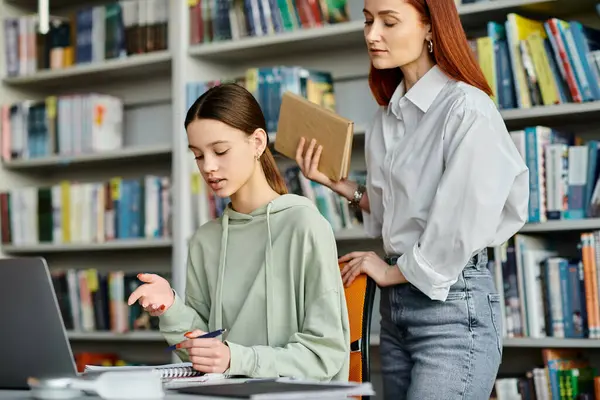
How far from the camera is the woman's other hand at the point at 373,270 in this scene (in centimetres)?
191

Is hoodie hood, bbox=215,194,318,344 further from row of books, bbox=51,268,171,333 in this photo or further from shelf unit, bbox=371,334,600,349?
row of books, bbox=51,268,171,333

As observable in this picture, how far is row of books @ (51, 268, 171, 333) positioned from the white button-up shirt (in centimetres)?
187

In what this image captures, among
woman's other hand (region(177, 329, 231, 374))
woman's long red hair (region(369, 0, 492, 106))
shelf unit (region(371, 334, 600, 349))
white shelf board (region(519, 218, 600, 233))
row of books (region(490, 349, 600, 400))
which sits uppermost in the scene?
woman's long red hair (region(369, 0, 492, 106))

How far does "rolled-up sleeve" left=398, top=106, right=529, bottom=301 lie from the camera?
1.80 meters

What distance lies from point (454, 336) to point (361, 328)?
197 millimetres

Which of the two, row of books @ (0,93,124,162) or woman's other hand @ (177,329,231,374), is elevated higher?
row of books @ (0,93,124,162)

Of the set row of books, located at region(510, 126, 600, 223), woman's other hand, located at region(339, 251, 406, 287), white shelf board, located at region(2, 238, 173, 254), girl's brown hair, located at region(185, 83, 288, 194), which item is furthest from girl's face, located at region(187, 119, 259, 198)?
white shelf board, located at region(2, 238, 173, 254)

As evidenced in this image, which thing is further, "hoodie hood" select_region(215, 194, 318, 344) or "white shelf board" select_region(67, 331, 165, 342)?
"white shelf board" select_region(67, 331, 165, 342)

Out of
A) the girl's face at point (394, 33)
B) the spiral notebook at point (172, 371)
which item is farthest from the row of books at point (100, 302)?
the spiral notebook at point (172, 371)

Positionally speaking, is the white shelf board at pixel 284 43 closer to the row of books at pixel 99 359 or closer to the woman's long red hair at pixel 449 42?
the woman's long red hair at pixel 449 42

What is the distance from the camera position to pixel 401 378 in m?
1.95

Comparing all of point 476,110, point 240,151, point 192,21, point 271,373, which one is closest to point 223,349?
point 271,373

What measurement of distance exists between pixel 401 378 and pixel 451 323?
0.63 ft

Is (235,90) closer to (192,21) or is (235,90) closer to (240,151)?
(240,151)
